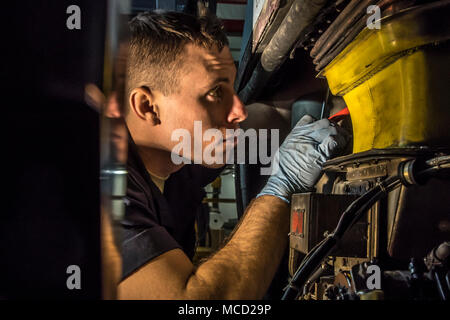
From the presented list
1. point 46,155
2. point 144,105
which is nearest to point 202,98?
point 144,105

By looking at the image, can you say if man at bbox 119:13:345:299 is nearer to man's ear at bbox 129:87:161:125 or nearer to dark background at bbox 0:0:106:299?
man's ear at bbox 129:87:161:125

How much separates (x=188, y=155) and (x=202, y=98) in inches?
10.6

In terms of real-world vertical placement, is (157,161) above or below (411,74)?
below

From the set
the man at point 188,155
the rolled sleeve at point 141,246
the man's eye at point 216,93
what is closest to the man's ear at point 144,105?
the man at point 188,155

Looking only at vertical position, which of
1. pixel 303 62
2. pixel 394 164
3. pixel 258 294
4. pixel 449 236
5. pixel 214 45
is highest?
pixel 303 62

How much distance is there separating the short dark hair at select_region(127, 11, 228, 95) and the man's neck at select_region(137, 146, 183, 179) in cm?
31

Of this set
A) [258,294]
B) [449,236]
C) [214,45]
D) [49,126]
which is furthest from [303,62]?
[49,126]

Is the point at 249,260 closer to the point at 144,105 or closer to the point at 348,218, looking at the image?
the point at 348,218

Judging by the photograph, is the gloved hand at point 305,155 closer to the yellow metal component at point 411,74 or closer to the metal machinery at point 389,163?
the metal machinery at point 389,163

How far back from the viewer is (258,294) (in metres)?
0.90

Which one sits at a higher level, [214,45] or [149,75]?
[214,45]

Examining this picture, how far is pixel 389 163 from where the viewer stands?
0.88 m
